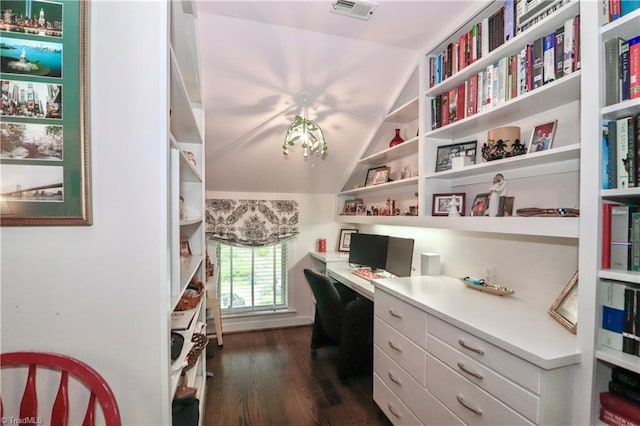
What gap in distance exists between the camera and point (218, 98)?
90.5 inches

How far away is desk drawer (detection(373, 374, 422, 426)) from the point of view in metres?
1.64

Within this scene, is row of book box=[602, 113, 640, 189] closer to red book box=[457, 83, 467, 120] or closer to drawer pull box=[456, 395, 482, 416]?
red book box=[457, 83, 467, 120]

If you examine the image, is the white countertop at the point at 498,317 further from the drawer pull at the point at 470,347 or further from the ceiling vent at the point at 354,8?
the ceiling vent at the point at 354,8

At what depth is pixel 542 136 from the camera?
1520 millimetres

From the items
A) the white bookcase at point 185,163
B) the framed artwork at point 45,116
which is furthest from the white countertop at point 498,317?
the framed artwork at point 45,116

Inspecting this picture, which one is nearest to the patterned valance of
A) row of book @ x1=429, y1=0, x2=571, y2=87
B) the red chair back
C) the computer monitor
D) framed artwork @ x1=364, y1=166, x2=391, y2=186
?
framed artwork @ x1=364, y1=166, x2=391, y2=186

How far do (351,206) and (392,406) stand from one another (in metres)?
2.16

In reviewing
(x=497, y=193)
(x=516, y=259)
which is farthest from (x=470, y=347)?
(x=497, y=193)

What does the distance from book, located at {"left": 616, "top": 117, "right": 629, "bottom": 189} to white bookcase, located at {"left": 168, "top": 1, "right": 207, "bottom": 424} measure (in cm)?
150

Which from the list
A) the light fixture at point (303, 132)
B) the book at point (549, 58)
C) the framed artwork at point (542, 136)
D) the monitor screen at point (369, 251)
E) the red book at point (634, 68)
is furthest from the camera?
the monitor screen at point (369, 251)

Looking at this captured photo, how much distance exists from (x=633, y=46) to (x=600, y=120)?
0.80 feet

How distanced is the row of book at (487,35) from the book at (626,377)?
1467mm

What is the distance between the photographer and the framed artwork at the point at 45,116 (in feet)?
2.70

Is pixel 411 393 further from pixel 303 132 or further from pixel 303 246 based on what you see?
pixel 303 246
